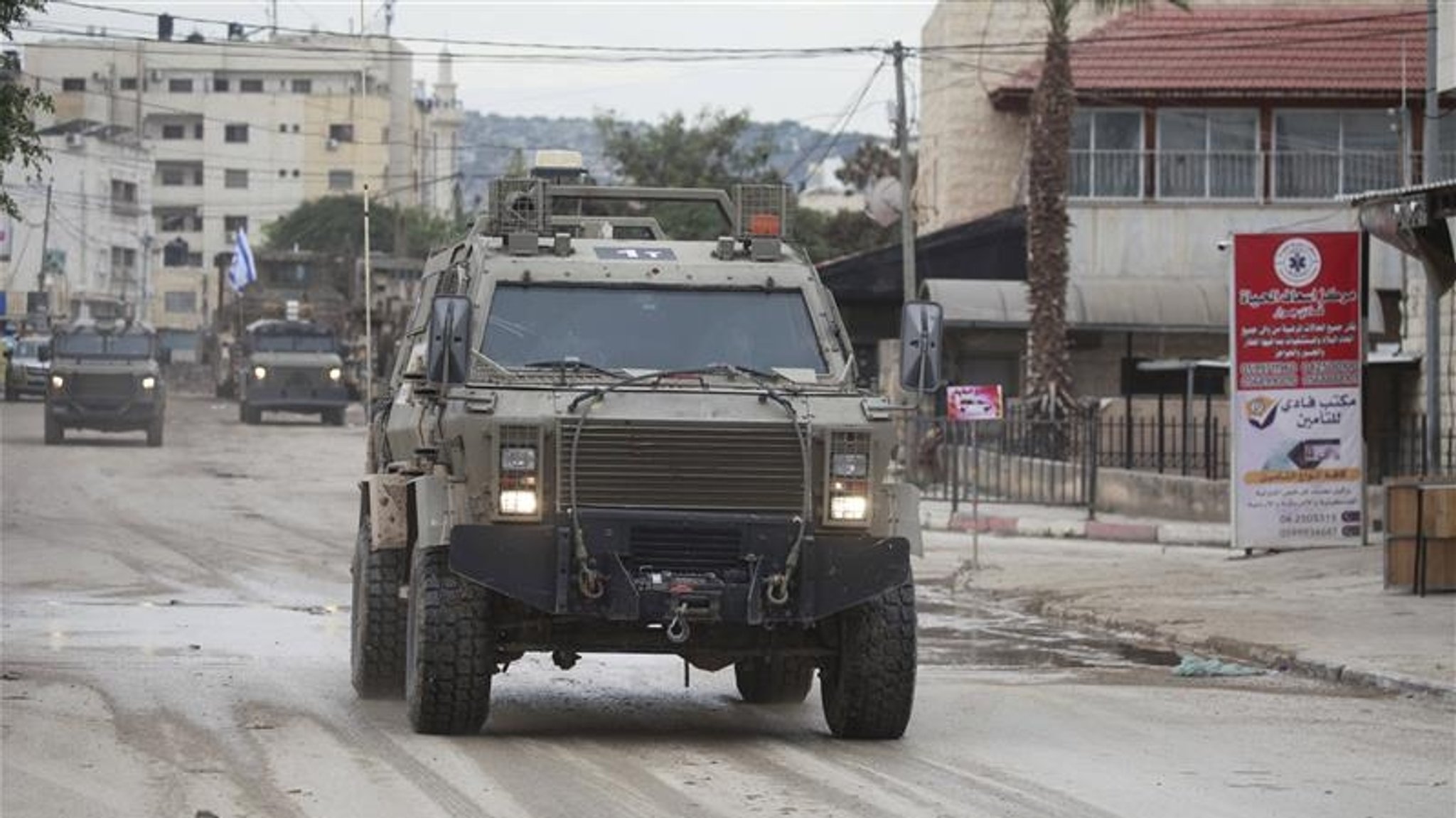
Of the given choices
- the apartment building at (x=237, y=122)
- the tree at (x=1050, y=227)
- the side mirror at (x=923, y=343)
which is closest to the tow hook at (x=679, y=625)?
the side mirror at (x=923, y=343)

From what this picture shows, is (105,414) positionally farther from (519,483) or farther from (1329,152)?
(519,483)

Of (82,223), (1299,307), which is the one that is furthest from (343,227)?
(1299,307)

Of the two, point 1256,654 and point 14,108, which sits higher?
point 14,108

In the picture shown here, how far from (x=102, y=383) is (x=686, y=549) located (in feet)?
→ 122

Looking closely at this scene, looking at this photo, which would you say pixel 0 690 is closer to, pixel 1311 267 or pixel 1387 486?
pixel 1387 486

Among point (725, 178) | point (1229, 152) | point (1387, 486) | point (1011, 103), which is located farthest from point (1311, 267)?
point (725, 178)

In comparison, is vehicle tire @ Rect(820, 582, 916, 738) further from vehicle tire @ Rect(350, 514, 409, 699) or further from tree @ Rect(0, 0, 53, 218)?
tree @ Rect(0, 0, 53, 218)

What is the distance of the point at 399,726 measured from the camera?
13109mm

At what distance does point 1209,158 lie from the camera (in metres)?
51.4

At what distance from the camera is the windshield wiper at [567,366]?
13.1 metres

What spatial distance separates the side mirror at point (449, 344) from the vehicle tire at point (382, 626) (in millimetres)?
1913

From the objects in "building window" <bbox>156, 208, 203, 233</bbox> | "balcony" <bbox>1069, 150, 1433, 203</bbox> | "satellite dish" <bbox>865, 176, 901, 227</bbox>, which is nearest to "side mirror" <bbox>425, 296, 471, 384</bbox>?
"balcony" <bbox>1069, 150, 1433, 203</bbox>

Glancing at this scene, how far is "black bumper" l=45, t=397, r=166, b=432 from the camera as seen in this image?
47.5 m

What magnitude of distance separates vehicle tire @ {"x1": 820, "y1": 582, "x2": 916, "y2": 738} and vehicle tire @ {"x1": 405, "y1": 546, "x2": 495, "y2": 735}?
1.85 metres
